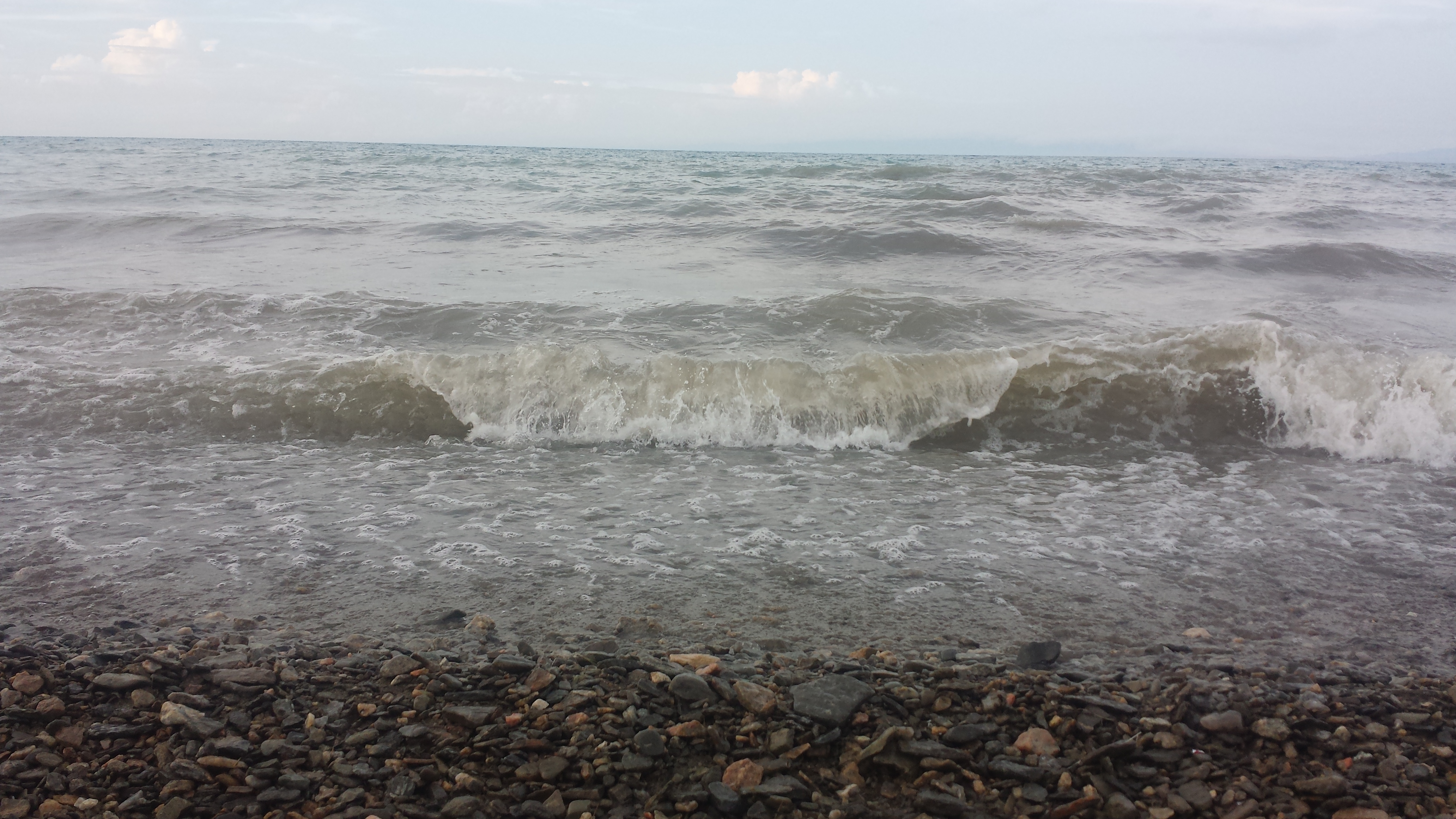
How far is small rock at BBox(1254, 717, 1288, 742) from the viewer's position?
2.62 metres

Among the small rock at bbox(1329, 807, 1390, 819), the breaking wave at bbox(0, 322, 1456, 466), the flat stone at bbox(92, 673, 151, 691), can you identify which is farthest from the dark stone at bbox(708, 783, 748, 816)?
the breaking wave at bbox(0, 322, 1456, 466)

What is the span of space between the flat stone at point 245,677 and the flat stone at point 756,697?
1.75m

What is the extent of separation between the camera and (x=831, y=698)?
2773 mm

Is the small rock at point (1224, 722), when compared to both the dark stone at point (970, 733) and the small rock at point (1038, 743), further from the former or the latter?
the dark stone at point (970, 733)

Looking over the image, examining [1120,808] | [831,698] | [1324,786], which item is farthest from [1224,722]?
[831,698]

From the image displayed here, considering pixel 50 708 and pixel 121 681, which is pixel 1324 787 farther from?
pixel 50 708

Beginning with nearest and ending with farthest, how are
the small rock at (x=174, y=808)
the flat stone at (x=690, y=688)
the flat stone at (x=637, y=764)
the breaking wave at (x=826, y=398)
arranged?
the small rock at (x=174, y=808) < the flat stone at (x=637, y=764) < the flat stone at (x=690, y=688) < the breaking wave at (x=826, y=398)

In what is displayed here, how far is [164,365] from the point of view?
7.48 metres

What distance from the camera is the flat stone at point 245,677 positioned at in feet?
9.34

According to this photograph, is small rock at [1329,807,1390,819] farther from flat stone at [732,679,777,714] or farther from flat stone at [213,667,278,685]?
flat stone at [213,667,278,685]

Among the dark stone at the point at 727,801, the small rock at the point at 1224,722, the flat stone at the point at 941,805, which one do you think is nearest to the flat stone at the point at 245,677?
the dark stone at the point at 727,801

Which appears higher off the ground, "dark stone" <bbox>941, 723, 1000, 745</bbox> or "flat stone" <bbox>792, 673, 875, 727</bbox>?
"flat stone" <bbox>792, 673, 875, 727</bbox>

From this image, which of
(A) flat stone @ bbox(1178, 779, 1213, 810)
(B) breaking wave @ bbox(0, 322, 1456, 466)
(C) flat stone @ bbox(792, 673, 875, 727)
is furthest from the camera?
(B) breaking wave @ bbox(0, 322, 1456, 466)

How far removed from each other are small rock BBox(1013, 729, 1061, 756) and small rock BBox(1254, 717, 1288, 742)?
714 millimetres
